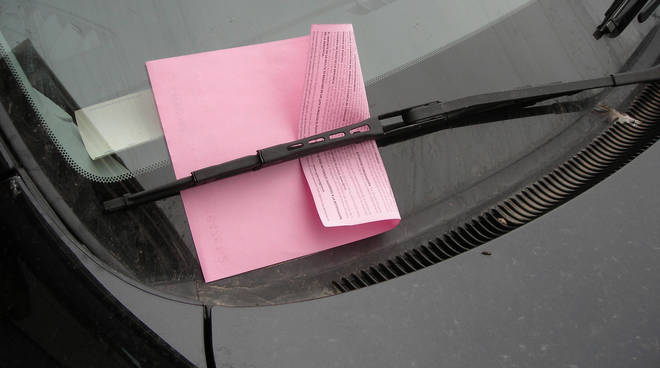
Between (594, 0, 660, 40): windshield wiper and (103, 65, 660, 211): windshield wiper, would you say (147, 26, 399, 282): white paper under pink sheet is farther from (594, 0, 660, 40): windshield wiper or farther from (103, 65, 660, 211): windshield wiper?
(594, 0, 660, 40): windshield wiper

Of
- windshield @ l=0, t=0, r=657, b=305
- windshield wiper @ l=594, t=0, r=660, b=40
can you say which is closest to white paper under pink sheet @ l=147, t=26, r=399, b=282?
windshield @ l=0, t=0, r=657, b=305

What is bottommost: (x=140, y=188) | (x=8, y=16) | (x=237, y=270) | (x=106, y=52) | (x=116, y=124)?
(x=237, y=270)

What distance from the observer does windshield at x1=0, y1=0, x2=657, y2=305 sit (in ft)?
2.82

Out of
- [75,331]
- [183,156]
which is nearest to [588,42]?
[183,156]

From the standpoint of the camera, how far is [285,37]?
1.02 m

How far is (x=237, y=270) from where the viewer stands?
0.89 metres

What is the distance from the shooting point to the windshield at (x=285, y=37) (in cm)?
86

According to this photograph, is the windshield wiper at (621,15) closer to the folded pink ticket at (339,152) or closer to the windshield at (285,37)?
the windshield at (285,37)

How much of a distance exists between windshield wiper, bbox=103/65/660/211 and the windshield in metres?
0.02

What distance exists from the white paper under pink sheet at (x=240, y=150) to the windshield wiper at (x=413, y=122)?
0.04 m

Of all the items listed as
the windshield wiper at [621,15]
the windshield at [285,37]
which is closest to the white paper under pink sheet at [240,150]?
the windshield at [285,37]

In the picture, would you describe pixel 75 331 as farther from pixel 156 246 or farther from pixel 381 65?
pixel 381 65

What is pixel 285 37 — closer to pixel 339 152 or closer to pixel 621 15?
pixel 339 152

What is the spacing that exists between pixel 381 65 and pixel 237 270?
462mm
